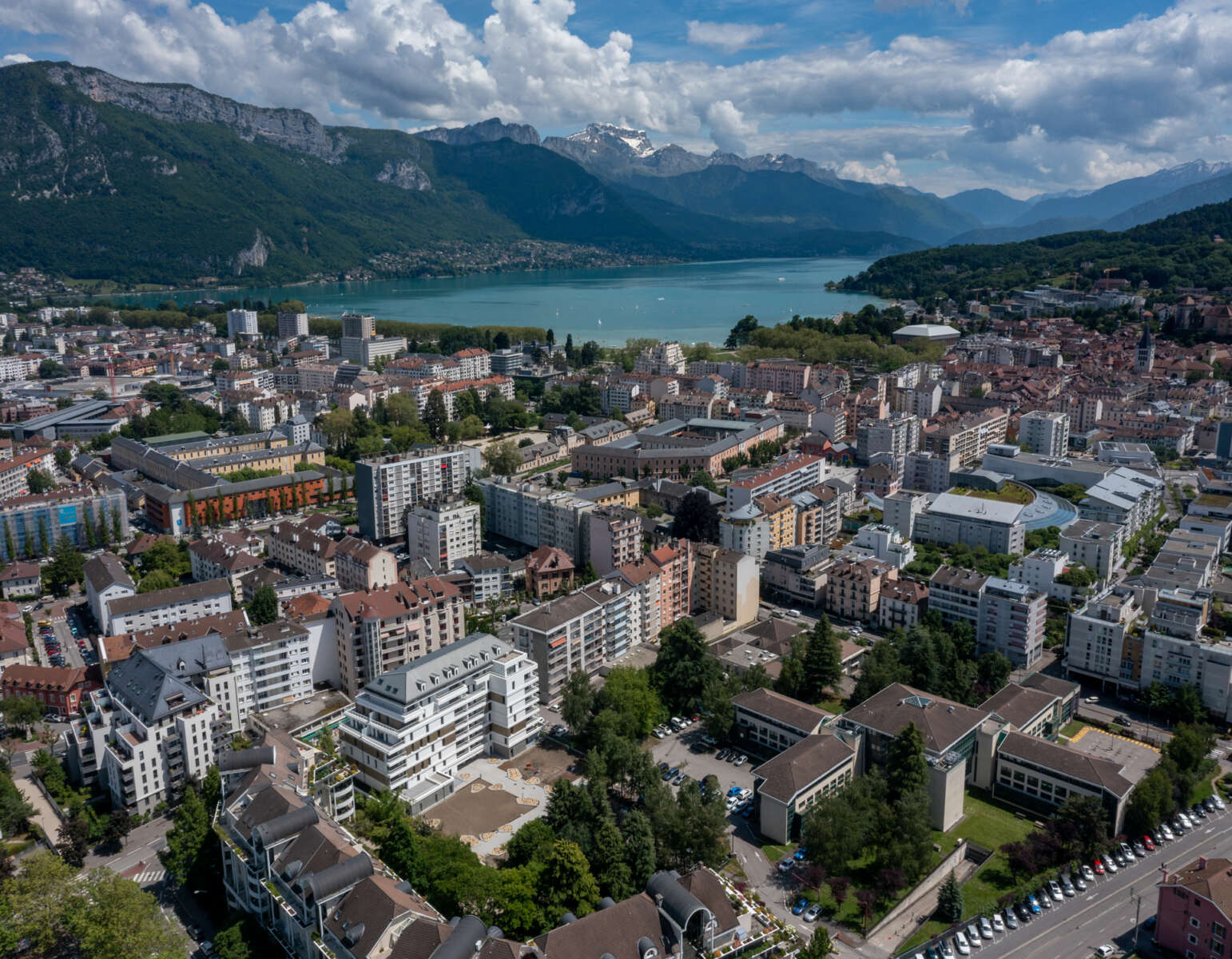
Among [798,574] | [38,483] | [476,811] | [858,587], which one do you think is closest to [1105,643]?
[858,587]

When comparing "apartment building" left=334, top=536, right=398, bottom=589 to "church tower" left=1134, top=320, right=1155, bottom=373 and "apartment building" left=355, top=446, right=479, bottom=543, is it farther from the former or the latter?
"church tower" left=1134, top=320, right=1155, bottom=373

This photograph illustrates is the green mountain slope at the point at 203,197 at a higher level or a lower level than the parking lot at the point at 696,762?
higher

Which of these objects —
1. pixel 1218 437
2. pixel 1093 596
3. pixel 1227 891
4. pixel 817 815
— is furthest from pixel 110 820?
pixel 1218 437

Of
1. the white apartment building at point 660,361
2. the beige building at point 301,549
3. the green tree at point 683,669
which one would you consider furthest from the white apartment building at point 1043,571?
the white apartment building at point 660,361

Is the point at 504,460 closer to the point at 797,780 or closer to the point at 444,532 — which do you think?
the point at 444,532

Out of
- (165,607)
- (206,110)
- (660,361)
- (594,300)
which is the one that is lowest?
(165,607)

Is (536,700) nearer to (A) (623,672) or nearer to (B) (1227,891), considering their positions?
(A) (623,672)

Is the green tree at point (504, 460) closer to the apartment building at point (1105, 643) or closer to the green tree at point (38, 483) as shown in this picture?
the green tree at point (38, 483)

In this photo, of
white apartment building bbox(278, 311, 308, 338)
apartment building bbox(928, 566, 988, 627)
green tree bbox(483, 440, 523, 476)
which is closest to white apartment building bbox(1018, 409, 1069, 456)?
apartment building bbox(928, 566, 988, 627)
